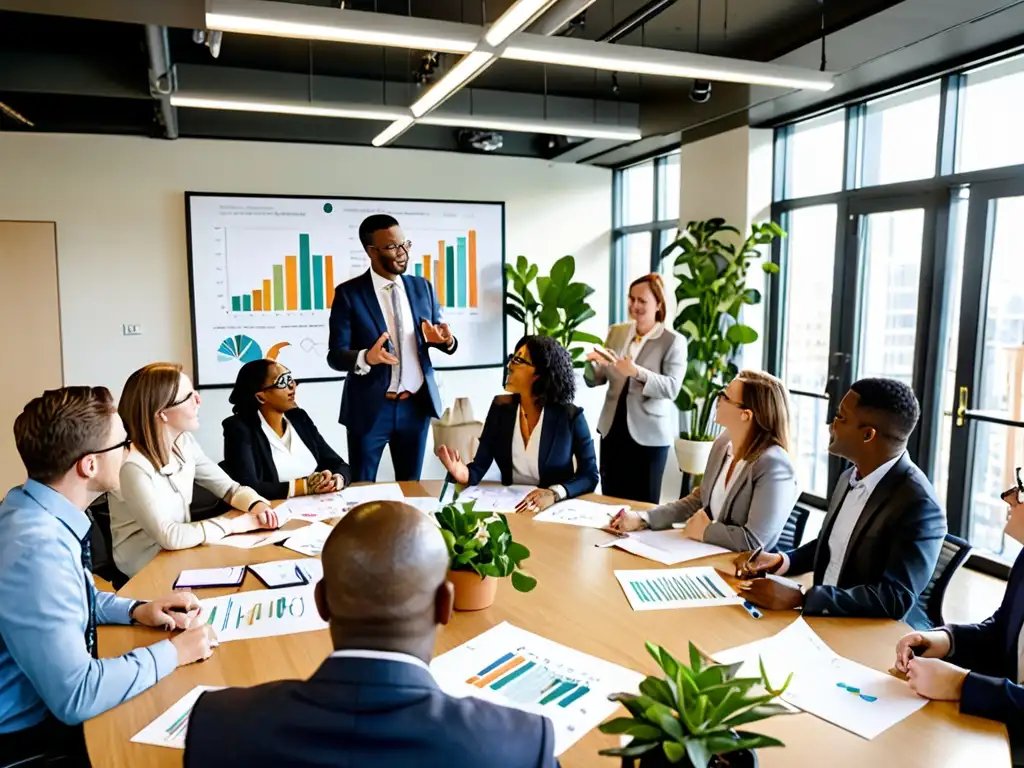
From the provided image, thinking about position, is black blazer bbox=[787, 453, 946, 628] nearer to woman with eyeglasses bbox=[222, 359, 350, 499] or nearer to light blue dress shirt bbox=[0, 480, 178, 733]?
light blue dress shirt bbox=[0, 480, 178, 733]

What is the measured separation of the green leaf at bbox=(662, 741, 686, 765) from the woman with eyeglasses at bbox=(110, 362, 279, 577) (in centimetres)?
184

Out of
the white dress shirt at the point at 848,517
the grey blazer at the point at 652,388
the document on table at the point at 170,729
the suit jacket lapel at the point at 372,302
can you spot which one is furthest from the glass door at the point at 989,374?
the document on table at the point at 170,729

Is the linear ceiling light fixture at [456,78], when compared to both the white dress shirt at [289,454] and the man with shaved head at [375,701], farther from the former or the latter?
the man with shaved head at [375,701]

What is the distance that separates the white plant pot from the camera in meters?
5.33

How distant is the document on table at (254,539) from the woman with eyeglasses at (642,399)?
1.96 meters

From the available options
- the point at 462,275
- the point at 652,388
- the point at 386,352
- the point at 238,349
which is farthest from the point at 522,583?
the point at 462,275

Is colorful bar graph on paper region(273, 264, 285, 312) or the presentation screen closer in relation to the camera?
the presentation screen

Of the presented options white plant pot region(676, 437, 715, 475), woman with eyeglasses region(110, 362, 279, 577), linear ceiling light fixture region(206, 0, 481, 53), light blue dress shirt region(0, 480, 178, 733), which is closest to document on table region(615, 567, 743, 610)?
light blue dress shirt region(0, 480, 178, 733)

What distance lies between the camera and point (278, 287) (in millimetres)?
6141

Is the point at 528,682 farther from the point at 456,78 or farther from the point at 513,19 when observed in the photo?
the point at 456,78

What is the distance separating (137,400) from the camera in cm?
243

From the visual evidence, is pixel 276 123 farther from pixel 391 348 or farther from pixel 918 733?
pixel 918 733

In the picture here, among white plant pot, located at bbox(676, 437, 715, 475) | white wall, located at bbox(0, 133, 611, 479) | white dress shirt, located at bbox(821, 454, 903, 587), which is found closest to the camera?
white dress shirt, located at bbox(821, 454, 903, 587)

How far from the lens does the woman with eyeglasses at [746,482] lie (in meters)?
2.38
